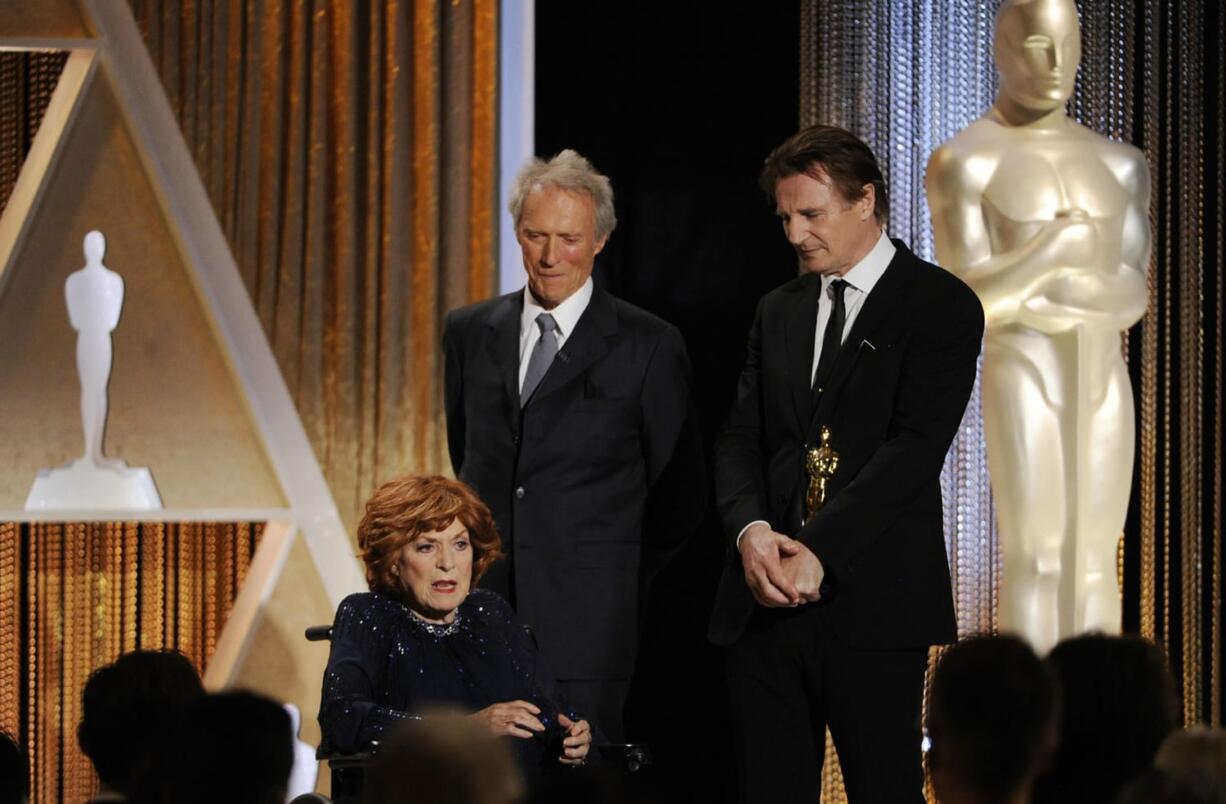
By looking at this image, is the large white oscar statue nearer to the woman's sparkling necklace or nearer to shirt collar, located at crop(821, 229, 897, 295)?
shirt collar, located at crop(821, 229, 897, 295)

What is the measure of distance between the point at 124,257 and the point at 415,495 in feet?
5.59

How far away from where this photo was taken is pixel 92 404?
15.1 ft

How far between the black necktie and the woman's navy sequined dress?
2.39ft

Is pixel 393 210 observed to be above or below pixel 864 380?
above

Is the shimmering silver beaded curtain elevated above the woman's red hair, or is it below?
above

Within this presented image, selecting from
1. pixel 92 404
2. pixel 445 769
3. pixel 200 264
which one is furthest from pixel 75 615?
pixel 445 769

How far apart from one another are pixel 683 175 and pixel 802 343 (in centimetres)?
204

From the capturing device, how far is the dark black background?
5141 mm

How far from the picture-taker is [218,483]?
186 inches

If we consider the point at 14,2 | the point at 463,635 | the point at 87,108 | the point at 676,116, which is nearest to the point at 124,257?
the point at 87,108

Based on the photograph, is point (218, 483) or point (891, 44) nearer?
point (218, 483)

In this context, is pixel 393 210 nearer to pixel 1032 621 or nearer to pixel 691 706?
pixel 691 706

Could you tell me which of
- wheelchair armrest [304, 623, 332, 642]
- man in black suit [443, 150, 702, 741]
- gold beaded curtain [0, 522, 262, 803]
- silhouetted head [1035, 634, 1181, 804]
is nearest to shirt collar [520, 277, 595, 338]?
man in black suit [443, 150, 702, 741]

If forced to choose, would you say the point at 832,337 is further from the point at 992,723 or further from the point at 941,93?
the point at 941,93
